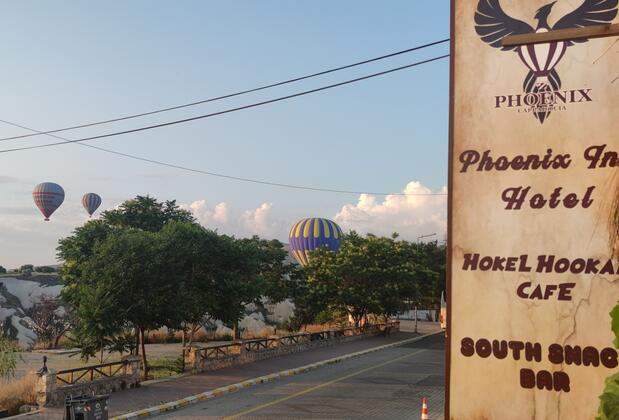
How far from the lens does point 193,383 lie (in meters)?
23.8

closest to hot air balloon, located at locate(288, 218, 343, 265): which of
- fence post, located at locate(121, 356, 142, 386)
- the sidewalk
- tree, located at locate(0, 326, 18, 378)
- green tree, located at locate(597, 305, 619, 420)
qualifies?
the sidewalk

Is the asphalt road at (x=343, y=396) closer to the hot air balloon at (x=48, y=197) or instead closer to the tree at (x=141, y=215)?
the tree at (x=141, y=215)

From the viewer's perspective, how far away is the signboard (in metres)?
8.35

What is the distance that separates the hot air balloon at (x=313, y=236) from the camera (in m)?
70.2

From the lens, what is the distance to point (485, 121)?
905cm

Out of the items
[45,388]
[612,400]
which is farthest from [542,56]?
[45,388]

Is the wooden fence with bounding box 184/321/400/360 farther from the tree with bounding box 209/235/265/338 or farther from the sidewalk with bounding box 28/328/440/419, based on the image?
the tree with bounding box 209/235/265/338

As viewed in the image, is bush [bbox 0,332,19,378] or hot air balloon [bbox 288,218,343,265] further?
hot air balloon [bbox 288,218,343,265]

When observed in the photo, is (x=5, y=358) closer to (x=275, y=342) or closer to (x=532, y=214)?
(x=275, y=342)

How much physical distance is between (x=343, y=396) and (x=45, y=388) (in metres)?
10.7

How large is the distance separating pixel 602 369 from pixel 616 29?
496cm

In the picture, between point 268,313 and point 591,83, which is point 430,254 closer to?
point 268,313

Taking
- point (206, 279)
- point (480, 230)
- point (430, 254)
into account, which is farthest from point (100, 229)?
point (430, 254)

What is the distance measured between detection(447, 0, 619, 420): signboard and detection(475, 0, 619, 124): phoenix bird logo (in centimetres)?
2
